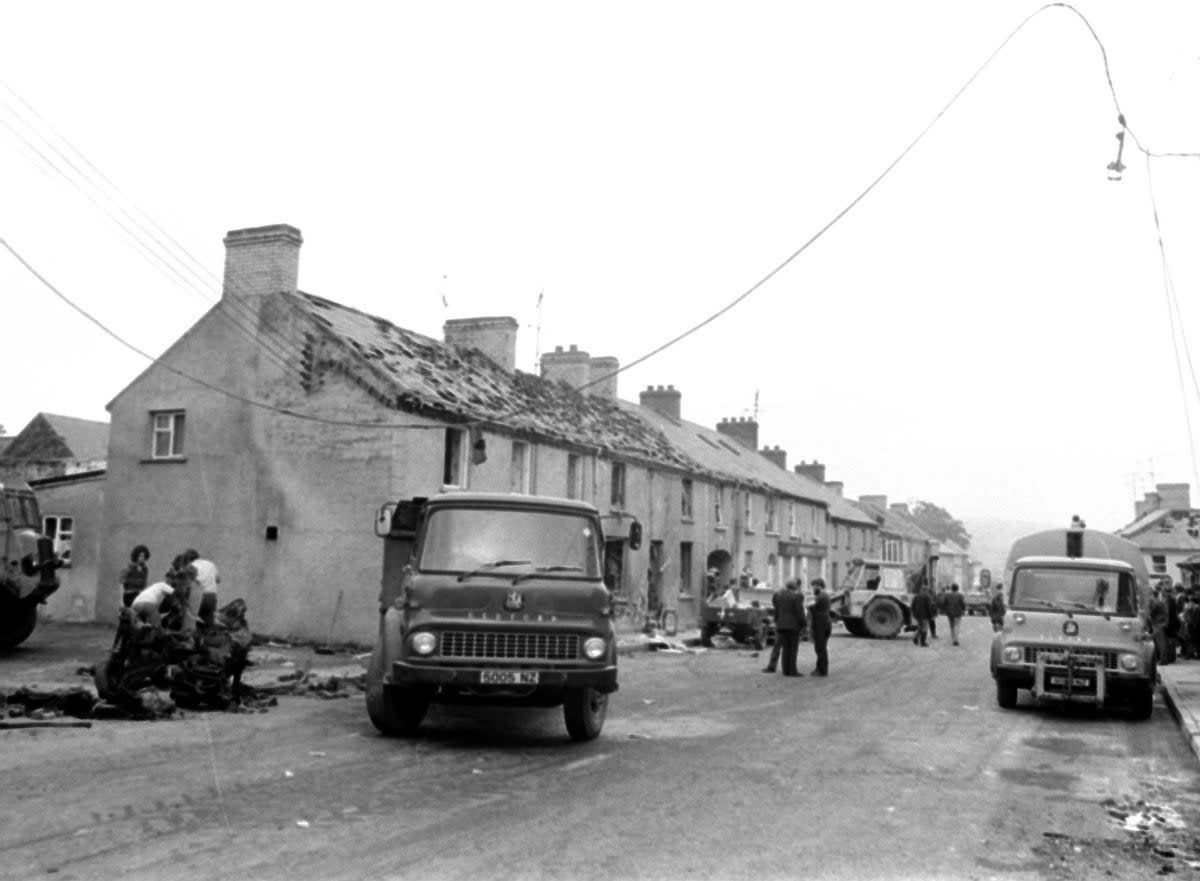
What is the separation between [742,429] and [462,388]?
30.4m

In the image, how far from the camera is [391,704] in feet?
34.7

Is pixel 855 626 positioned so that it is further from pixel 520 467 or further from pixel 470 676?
pixel 470 676

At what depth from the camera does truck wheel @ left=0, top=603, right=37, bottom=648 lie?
62.7 feet

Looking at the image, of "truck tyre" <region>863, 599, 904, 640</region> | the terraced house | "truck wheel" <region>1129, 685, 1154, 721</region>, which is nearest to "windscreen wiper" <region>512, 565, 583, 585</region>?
"truck wheel" <region>1129, 685, 1154, 721</region>

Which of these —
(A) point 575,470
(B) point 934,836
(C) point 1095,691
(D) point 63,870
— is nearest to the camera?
(D) point 63,870

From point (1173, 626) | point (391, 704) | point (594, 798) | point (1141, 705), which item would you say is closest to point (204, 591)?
point (391, 704)

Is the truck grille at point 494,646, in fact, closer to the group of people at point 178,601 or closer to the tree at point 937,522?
the group of people at point 178,601

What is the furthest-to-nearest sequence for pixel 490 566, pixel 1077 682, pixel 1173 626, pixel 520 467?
pixel 520 467
pixel 1173 626
pixel 1077 682
pixel 490 566

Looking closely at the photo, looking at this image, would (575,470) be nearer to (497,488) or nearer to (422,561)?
(497,488)

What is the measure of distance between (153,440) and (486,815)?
20901 mm

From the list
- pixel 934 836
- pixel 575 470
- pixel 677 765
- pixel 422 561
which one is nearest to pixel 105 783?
pixel 422 561

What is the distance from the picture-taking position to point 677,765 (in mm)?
9625

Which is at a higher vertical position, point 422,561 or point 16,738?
point 422,561

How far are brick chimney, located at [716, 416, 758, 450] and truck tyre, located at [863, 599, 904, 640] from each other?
20.7 metres
